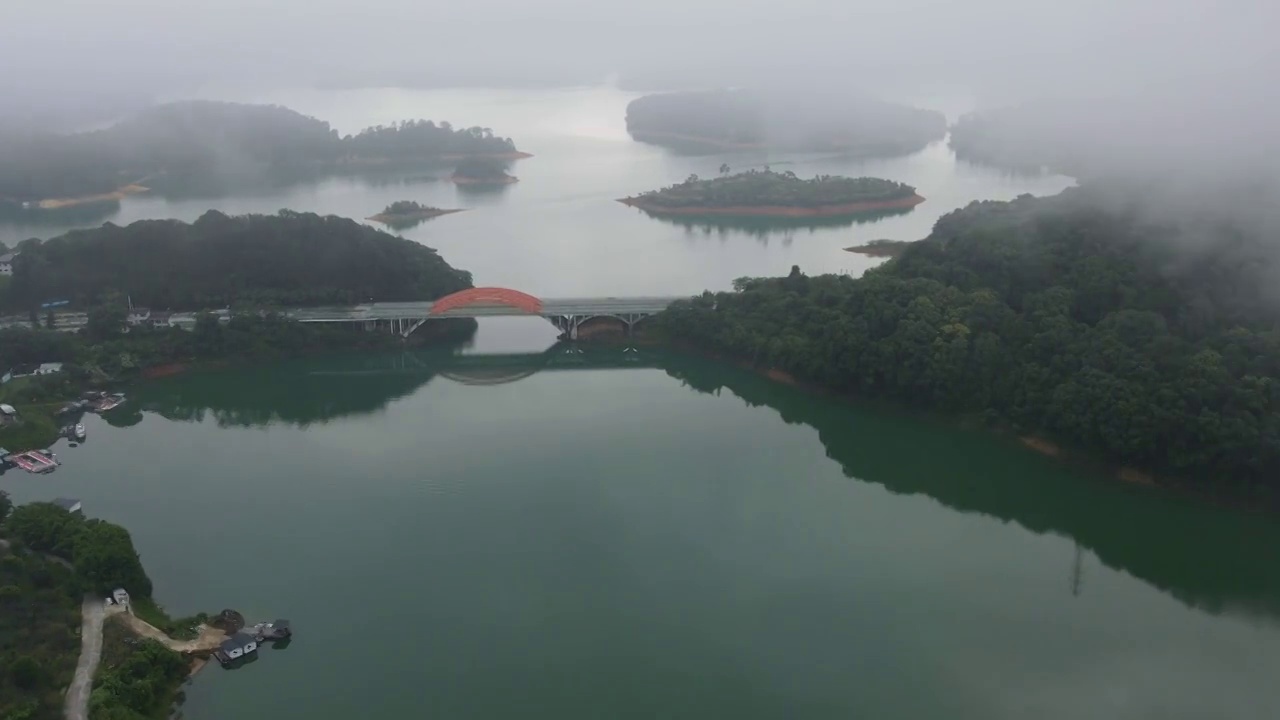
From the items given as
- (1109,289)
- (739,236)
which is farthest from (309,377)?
(739,236)

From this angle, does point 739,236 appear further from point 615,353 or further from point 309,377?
point 309,377

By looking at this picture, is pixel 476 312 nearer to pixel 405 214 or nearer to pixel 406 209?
pixel 405 214

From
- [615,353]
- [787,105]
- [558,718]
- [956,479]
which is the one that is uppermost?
[787,105]

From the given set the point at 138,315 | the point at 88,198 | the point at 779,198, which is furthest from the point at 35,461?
the point at 88,198

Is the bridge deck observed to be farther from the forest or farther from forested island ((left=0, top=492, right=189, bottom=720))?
the forest

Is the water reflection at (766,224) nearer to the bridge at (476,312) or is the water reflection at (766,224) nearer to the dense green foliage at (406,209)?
the dense green foliage at (406,209)

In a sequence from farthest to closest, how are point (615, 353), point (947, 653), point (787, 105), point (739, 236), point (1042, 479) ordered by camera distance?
1. point (787, 105)
2. point (739, 236)
3. point (615, 353)
4. point (1042, 479)
5. point (947, 653)

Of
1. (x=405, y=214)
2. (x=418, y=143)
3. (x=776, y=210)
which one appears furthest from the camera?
(x=418, y=143)
